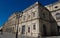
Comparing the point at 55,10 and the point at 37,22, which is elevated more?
the point at 55,10

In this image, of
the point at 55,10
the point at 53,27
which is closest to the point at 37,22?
the point at 53,27

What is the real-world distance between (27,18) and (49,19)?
5.42 metres

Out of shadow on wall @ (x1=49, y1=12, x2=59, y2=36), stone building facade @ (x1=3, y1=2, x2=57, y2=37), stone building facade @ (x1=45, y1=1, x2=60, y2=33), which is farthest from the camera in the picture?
stone building facade @ (x1=45, y1=1, x2=60, y2=33)

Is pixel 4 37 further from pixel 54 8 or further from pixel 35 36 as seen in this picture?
pixel 54 8

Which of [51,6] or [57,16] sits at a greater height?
[51,6]

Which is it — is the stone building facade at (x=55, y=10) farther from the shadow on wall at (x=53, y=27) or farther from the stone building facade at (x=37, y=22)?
the stone building facade at (x=37, y=22)

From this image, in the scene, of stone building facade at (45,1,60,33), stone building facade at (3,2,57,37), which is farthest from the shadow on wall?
stone building facade at (45,1,60,33)

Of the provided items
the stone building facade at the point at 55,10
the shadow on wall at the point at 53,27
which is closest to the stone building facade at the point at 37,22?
the shadow on wall at the point at 53,27

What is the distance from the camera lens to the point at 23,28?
2755 centimetres

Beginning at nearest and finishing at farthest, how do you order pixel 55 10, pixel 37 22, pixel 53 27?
pixel 37 22, pixel 53 27, pixel 55 10

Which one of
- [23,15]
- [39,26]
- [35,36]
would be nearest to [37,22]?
[39,26]

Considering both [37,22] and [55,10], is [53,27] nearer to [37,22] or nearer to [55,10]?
[55,10]

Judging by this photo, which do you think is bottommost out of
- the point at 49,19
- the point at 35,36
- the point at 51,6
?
the point at 35,36

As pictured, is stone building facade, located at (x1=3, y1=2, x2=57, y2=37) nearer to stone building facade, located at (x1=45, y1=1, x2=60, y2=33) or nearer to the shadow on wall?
the shadow on wall
